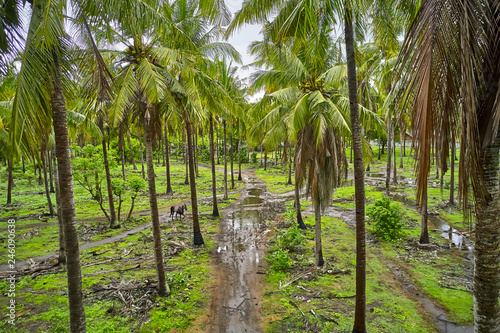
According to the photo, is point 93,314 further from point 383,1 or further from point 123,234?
point 383,1

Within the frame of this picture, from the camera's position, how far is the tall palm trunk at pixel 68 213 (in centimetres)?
475

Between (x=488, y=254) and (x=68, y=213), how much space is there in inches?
274

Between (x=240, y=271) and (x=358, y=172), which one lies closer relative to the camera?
(x=358, y=172)

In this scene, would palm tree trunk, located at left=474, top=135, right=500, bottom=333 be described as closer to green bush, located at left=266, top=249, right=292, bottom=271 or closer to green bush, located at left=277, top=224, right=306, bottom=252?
green bush, located at left=266, top=249, right=292, bottom=271

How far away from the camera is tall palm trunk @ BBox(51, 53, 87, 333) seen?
4.75m

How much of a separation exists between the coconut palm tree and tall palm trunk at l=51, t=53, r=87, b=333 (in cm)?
557

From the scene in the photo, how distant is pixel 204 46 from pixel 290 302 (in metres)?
11.1

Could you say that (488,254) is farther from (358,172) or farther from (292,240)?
(292,240)

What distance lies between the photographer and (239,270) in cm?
1053

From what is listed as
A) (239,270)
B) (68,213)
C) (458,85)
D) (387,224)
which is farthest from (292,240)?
(458,85)

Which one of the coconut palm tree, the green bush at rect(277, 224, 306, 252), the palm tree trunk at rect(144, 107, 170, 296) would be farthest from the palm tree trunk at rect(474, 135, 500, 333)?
the green bush at rect(277, 224, 306, 252)

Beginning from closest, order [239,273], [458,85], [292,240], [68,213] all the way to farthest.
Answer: [458,85] < [68,213] < [239,273] < [292,240]

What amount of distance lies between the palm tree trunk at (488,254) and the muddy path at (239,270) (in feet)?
16.4

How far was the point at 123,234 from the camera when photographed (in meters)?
14.6
